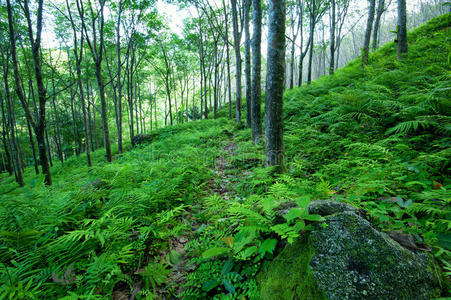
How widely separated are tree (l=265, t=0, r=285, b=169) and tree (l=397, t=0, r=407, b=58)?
7.53 m

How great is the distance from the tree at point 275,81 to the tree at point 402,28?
753cm

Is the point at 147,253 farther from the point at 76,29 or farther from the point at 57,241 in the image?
the point at 76,29

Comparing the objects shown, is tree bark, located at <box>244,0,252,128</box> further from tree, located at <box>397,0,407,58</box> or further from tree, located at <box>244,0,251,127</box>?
tree, located at <box>397,0,407,58</box>

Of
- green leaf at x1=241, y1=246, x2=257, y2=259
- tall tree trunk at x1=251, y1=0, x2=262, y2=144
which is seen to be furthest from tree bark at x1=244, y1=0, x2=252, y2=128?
green leaf at x1=241, y1=246, x2=257, y2=259

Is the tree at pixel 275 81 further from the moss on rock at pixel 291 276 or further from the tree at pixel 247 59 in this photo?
the tree at pixel 247 59

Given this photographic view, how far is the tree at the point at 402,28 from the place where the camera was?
23.5ft

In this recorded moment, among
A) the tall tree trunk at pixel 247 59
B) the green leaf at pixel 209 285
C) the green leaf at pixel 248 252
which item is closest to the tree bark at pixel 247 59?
the tall tree trunk at pixel 247 59

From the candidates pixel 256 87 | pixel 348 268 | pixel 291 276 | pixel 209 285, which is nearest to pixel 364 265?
pixel 348 268

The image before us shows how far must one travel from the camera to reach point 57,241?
6.14 ft

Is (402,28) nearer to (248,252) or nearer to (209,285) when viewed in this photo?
(248,252)

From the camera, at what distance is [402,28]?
7.39 meters

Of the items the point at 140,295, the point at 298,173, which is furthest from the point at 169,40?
the point at 140,295

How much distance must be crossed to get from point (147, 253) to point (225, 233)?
3.08 feet

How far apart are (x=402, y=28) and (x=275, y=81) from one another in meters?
8.22
